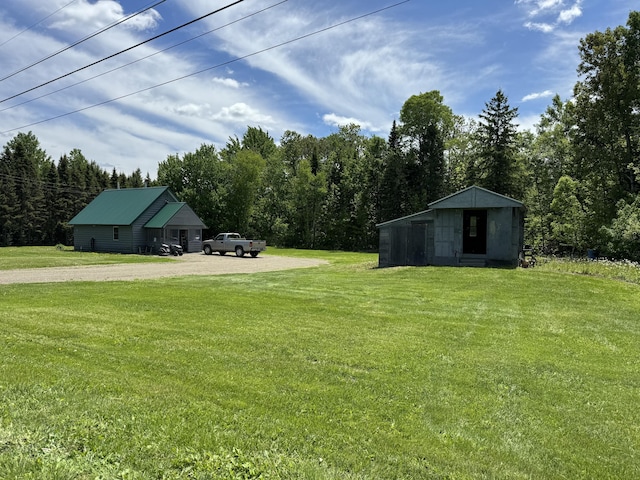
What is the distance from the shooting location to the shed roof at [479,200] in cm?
2114

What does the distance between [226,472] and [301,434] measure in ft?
2.63

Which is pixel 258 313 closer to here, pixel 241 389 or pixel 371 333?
pixel 371 333

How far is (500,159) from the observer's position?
3784 cm

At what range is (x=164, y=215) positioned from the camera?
35.7 metres

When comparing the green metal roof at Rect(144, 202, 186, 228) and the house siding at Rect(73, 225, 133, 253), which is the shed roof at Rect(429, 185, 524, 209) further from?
the house siding at Rect(73, 225, 133, 253)

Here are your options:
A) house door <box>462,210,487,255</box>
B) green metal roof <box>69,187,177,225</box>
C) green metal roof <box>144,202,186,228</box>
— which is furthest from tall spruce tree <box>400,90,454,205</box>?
green metal roof <box>69,187,177,225</box>

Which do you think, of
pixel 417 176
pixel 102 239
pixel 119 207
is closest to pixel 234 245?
pixel 119 207

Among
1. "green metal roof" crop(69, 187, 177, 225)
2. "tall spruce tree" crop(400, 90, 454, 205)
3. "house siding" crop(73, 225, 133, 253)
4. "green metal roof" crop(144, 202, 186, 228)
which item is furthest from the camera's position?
"tall spruce tree" crop(400, 90, 454, 205)

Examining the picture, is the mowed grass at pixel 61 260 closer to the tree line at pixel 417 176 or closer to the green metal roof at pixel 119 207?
the green metal roof at pixel 119 207

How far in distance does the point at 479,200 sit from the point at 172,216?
23.7 meters

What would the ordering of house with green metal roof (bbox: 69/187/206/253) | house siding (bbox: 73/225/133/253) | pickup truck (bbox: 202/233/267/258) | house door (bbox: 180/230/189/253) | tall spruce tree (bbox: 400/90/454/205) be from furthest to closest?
tall spruce tree (bbox: 400/90/454/205)
house door (bbox: 180/230/189/253)
house siding (bbox: 73/225/133/253)
house with green metal roof (bbox: 69/187/206/253)
pickup truck (bbox: 202/233/267/258)

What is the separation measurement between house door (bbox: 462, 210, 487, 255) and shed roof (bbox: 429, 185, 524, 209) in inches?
58.4

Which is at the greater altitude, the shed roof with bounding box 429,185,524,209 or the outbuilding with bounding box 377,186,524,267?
the shed roof with bounding box 429,185,524,209

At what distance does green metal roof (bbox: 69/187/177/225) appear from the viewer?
119 ft
